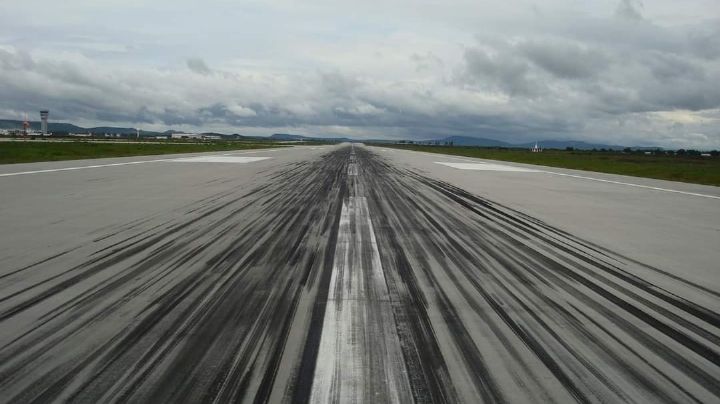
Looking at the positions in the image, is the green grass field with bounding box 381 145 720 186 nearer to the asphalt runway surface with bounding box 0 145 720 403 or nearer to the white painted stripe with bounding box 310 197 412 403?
the asphalt runway surface with bounding box 0 145 720 403

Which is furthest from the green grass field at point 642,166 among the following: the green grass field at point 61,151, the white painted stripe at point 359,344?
the green grass field at point 61,151

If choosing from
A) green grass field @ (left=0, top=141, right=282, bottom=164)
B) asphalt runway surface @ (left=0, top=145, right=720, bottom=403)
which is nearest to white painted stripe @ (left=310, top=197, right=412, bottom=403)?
asphalt runway surface @ (left=0, top=145, right=720, bottom=403)

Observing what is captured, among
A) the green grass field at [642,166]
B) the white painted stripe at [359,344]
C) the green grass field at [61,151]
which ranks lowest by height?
the white painted stripe at [359,344]

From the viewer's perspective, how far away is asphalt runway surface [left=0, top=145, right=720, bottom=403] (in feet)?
9.62

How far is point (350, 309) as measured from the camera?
4.13 meters

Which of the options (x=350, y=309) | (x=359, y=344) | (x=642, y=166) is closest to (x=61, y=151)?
(x=350, y=309)

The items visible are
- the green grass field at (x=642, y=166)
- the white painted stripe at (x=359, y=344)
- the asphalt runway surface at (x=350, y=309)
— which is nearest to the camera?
the white painted stripe at (x=359, y=344)

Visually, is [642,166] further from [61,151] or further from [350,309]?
[61,151]

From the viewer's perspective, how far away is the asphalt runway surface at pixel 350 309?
2.93m

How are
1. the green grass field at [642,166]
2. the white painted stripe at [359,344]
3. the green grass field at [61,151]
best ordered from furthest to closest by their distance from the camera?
the green grass field at [61,151] < the green grass field at [642,166] < the white painted stripe at [359,344]

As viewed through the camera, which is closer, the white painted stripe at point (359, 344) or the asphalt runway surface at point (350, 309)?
the white painted stripe at point (359, 344)

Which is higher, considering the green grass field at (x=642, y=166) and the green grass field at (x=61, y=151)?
the green grass field at (x=642, y=166)

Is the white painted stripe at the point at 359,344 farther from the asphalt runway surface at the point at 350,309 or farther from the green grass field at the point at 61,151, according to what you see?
the green grass field at the point at 61,151

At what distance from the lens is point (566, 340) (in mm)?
3633
